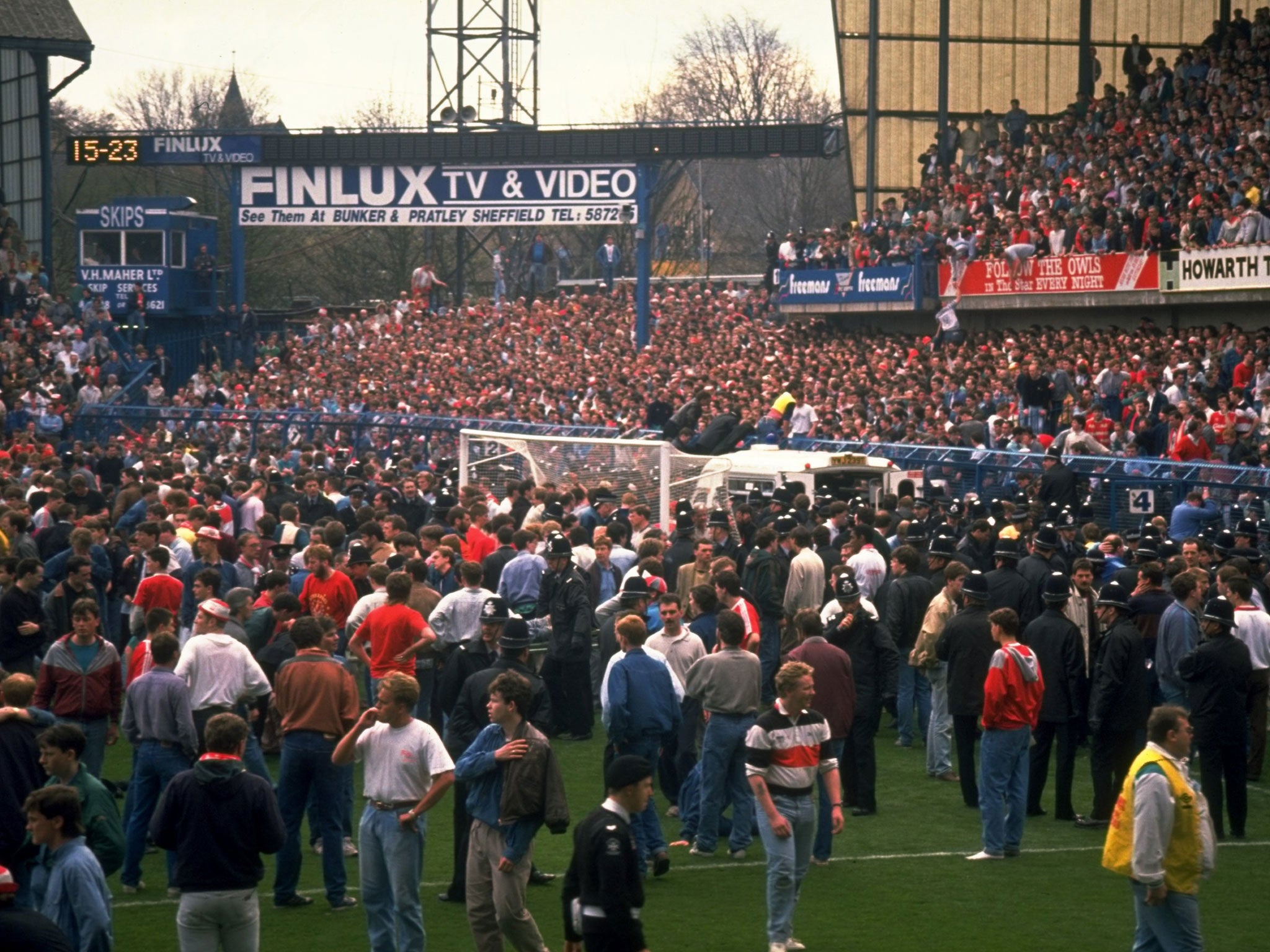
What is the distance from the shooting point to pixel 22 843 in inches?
325

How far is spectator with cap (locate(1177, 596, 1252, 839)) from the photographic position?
1158cm

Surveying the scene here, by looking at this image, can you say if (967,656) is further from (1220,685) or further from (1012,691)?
(1220,685)

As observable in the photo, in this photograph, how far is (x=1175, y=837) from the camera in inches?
316

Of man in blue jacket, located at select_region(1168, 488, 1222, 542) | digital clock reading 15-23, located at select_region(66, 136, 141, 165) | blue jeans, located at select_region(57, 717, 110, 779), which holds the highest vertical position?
digital clock reading 15-23, located at select_region(66, 136, 141, 165)

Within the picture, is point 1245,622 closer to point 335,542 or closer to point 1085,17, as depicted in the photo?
point 335,542

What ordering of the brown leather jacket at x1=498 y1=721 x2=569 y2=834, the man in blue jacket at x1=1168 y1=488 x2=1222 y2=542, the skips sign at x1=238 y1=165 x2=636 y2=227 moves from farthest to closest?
1. the skips sign at x1=238 y1=165 x2=636 y2=227
2. the man in blue jacket at x1=1168 y1=488 x2=1222 y2=542
3. the brown leather jacket at x1=498 y1=721 x2=569 y2=834

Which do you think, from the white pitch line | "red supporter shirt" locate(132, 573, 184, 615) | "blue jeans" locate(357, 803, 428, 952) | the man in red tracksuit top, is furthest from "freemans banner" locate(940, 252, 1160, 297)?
"blue jeans" locate(357, 803, 428, 952)

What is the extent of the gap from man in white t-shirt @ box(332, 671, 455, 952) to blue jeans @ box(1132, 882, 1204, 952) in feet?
10.8

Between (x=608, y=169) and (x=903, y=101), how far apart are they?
23.1 feet

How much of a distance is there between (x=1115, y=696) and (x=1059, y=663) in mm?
494

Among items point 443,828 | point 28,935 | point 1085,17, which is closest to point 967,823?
point 443,828

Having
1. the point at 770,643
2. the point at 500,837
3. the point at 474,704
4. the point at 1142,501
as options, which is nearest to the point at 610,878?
the point at 500,837

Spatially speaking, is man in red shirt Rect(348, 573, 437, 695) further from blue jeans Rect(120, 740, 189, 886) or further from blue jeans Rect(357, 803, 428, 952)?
blue jeans Rect(357, 803, 428, 952)

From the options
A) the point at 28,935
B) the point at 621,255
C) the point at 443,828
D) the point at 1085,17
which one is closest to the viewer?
the point at 28,935
